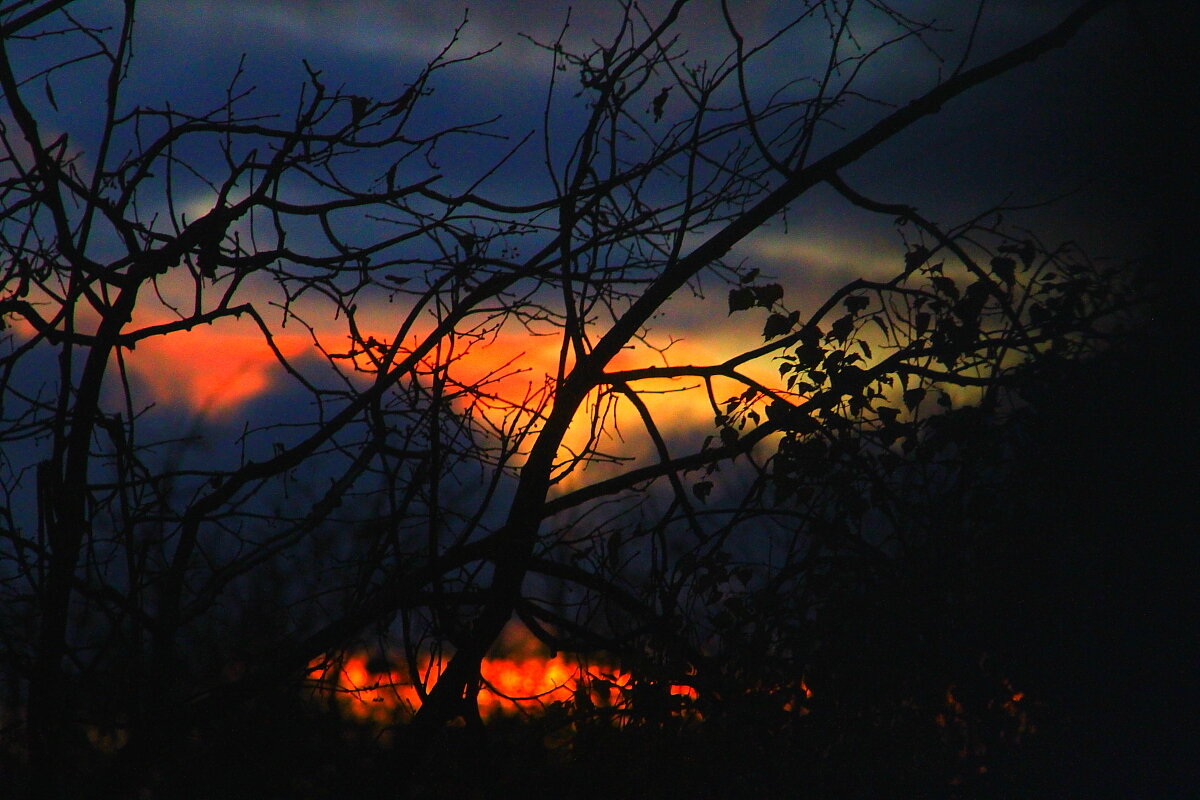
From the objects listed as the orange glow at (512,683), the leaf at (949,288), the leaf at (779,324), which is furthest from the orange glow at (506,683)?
the leaf at (949,288)

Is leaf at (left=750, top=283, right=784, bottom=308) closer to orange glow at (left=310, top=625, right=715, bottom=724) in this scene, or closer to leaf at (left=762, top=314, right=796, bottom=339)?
leaf at (left=762, top=314, right=796, bottom=339)

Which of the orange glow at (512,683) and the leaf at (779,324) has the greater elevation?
the leaf at (779,324)

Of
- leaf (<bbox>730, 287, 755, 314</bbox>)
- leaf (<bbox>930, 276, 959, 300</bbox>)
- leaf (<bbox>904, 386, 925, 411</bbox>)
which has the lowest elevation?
leaf (<bbox>904, 386, 925, 411</bbox>)

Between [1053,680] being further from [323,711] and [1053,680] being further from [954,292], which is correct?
[323,711]

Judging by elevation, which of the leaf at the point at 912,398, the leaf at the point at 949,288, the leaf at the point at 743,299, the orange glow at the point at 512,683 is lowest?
the orange glow at the point at 512,683

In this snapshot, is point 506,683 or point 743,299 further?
point 506,683

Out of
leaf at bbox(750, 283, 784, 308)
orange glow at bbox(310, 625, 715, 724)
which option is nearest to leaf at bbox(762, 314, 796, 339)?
leaf at bbox(750, 283, 784, 308)

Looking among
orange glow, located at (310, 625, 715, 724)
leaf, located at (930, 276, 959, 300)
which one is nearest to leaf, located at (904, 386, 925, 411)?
leaf, located at (930, 276, 959, 300)

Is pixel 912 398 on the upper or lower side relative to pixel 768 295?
lower

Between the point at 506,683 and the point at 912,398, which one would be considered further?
the point at 506,683

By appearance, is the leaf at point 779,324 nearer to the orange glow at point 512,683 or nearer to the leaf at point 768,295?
the leaf at point 768,295

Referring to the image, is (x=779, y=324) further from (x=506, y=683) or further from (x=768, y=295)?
(x=506, y=683)

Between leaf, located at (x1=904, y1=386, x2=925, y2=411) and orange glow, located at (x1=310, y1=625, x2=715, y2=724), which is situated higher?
leaf, located at (x1=904, y1=386, x2=925, y2=411)

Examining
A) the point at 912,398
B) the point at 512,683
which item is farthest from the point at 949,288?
the point at 512,683
